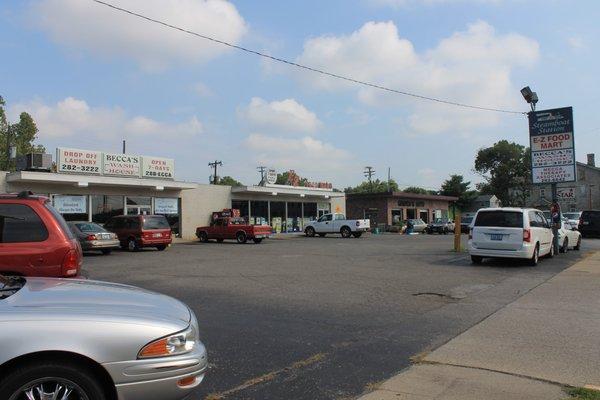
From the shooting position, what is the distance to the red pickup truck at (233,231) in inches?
1188

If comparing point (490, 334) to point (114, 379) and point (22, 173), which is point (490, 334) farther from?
point (22, 173)

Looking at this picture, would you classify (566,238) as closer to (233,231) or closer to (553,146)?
(553,146)

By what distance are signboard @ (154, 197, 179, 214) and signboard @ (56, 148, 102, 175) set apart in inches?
180

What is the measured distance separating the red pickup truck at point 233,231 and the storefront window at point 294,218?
10.9 metres

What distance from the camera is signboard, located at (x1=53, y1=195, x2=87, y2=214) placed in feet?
88.4

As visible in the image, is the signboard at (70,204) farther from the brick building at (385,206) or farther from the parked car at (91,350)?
the brick building at (385,206)

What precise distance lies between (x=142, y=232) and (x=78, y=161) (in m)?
6.63

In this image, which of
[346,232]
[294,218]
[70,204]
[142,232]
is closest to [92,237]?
[142,232]

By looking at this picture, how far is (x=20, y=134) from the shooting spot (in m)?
57.7

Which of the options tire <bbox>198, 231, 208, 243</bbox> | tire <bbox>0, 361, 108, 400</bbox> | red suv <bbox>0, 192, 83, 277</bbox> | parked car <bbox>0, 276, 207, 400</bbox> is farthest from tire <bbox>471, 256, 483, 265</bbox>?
tire <bbox>198, 231, 208, 243</bbox>

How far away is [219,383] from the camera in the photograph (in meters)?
5.07

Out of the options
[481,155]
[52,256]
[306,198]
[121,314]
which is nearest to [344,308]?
[52,256]

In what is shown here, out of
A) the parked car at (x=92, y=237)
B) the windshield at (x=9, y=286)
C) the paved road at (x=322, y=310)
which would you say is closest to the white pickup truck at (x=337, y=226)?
the parked car at (x=92, y=237)

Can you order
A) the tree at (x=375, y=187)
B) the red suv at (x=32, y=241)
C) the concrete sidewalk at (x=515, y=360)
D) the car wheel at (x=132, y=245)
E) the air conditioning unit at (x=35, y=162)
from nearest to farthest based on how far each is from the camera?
1. the concrete sidewalk at (x=515, y=360)
2. the red suv at (x=32, y=241)
3. the car wheel at (x=132, y=245)
4. the air conditioning unit at (x=35, y=162)
5. the tree at (x=375, y=187)
